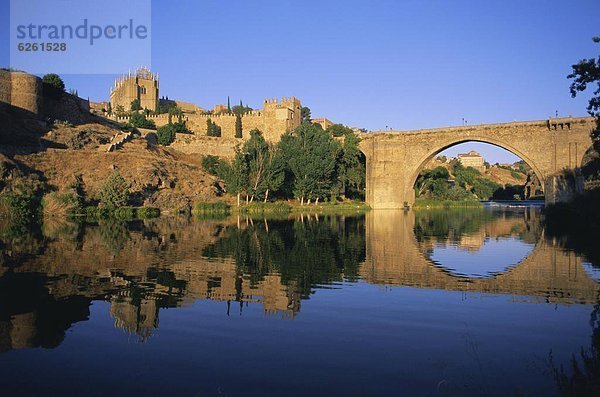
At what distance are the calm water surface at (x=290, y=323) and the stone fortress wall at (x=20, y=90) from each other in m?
32.1

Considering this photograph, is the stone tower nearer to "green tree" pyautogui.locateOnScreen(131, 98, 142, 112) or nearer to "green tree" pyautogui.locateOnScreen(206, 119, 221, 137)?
"green tree" pyautogui.locateOnScreen(131, 98, 142, 112)

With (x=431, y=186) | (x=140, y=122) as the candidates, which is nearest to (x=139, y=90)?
(x=140, y=122)

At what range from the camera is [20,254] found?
15.1m

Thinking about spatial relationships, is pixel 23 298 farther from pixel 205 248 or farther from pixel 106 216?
pixel 106 216

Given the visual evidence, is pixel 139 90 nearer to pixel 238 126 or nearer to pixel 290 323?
pixel 238 126

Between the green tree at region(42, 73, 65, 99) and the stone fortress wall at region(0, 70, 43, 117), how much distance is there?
10.1 ft

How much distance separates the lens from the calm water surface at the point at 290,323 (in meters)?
5.43

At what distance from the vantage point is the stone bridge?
4056 cm

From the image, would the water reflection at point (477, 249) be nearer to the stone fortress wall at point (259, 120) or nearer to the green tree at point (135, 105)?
the stone fortress wall at point (259, 120)

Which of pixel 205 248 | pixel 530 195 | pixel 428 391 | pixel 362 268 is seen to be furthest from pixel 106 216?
pixel 530 195

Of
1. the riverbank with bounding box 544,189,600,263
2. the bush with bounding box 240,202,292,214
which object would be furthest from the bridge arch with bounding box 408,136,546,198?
the bush with bounding box 240,202,292,214

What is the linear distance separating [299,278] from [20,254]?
8.48 meters

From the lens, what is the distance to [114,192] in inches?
1419

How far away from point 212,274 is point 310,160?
3594cm
